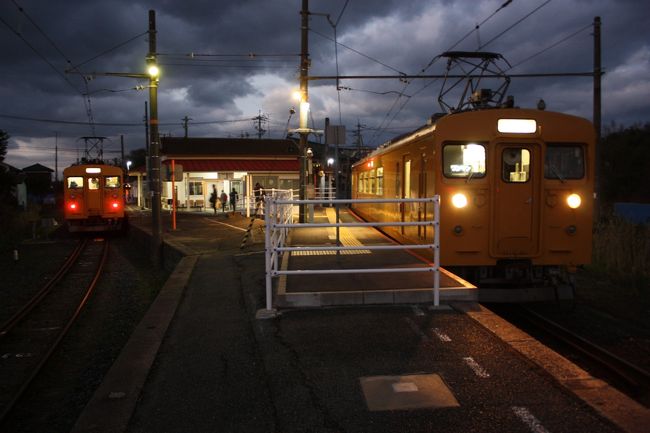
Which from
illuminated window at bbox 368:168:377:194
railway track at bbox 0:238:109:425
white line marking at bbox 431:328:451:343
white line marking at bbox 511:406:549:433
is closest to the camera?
white line marking at bbox 511:406:549:433

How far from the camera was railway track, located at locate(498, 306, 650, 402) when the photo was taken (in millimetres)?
5699

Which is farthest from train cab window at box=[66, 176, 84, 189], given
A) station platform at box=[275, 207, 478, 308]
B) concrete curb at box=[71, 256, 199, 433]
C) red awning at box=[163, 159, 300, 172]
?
concrete curb at box=[71, 256, 199, 433]

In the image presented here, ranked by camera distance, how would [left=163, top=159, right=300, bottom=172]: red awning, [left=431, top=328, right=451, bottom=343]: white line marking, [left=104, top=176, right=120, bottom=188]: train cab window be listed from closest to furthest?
[left=431, top=328, right=451, bottom=343]: white line marking
[left=104, top=176, right=120, bottom=188]: train cab window
[left=163, top=159, right=300, bottom=172]: red awning

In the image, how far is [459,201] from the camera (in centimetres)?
854

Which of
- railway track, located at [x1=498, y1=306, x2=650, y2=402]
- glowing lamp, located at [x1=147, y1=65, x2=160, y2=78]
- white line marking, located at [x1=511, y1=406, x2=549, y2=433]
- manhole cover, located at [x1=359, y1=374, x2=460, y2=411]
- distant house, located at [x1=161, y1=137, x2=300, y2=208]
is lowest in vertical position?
railway track, located at [x1=498, y1=306, x2=650, y2=402]

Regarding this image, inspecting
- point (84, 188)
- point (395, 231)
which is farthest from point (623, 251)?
point (84, 188)

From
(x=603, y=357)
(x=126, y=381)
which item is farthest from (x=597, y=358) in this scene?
(x=126, y=381)

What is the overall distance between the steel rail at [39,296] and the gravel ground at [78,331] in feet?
0.91

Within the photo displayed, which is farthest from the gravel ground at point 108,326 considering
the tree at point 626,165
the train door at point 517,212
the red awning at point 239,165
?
the tree at point 626,165

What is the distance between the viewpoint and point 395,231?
13.0m

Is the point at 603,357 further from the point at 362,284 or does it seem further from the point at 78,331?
the point at 78,331

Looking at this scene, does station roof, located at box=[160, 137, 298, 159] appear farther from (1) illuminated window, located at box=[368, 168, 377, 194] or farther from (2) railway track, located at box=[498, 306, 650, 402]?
(2) railway track, located at box=[498, 306, 650, 402]

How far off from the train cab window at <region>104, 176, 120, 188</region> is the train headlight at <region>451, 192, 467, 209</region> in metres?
20.2

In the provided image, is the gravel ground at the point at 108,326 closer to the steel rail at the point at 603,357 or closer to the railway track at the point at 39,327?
the railway track at the point at 39,327
